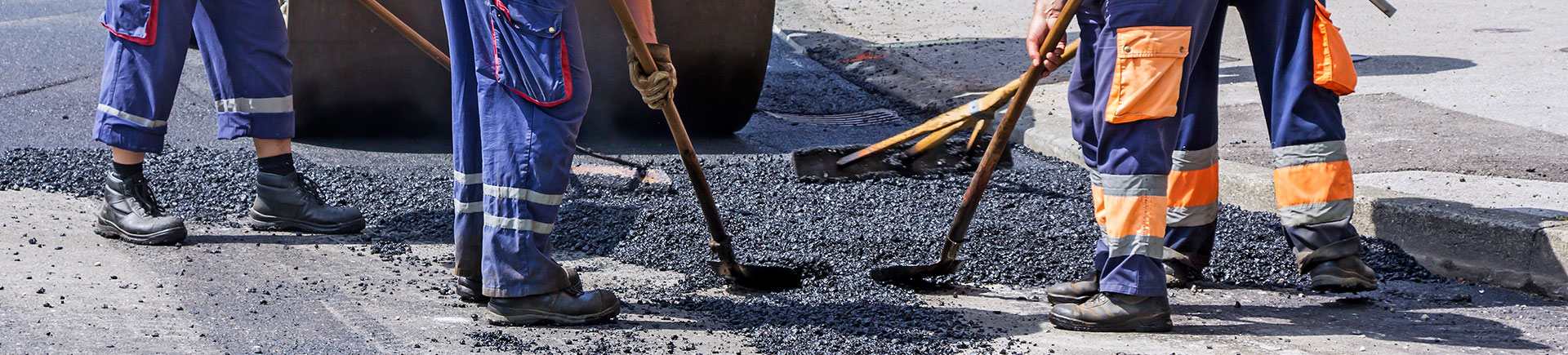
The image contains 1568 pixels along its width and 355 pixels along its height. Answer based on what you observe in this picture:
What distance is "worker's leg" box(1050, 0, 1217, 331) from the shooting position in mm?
2785

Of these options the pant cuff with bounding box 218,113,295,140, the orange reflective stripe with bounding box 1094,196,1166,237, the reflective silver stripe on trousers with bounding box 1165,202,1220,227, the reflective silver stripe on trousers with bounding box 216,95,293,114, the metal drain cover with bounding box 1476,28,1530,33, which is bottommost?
the metal drain cover with bounding box 1476,28,1530,33

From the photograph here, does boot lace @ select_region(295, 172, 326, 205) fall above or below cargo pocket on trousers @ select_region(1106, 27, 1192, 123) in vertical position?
below

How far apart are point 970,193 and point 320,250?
74.0 inches

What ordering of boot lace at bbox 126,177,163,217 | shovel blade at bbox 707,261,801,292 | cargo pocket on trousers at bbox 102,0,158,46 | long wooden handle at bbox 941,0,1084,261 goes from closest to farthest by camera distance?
long wooden handle at bbox 941,0,1084,261
shovel blade at bbox 707,261,801,292
cargo pocket on trousers at bbox 102,0,158,46
boot lace at bbox 126,177,163,217

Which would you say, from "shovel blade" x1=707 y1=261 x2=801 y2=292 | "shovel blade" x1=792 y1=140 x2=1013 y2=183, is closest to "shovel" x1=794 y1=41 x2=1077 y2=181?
"shovel blade" x1=792 y1=140 x2=1013 y2=183

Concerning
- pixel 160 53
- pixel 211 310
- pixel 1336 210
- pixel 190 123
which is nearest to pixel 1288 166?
pixel 1336 210

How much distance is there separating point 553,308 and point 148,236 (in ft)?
5.02

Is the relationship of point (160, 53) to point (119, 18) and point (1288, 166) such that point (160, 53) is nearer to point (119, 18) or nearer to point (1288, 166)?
point (119, 18)

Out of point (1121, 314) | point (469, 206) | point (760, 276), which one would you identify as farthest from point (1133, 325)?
point (469, 206)

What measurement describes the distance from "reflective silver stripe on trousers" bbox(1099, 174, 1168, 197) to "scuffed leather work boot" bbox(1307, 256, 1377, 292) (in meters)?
0.57

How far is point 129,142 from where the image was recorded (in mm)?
3748

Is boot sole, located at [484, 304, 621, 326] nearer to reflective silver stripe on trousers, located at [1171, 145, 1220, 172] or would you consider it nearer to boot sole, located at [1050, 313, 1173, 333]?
boot sole, located at [1050, 313, 1173, 333]

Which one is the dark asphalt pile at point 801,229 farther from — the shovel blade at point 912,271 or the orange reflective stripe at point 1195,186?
the orange reflective stripe at point 1195,186

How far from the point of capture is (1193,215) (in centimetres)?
338
